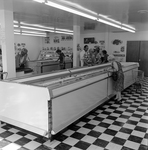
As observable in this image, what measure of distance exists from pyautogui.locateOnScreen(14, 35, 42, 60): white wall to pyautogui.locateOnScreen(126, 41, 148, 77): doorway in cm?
682

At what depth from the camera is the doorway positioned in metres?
10.8

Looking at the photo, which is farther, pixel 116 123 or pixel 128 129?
pixel 116 123

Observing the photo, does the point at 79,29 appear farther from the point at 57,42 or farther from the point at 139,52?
the point at 57,42

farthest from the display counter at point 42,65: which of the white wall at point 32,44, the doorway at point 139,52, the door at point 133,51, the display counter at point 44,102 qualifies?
the doorway at point 139,52

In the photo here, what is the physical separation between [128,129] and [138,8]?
3.29 meters

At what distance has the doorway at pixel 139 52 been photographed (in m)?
10.8

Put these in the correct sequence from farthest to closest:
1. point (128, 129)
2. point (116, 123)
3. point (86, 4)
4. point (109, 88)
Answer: point (109, 88) < point (86, 4) < point (116, 123) < point (128, 129)

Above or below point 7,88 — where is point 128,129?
below

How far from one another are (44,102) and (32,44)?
1103cm

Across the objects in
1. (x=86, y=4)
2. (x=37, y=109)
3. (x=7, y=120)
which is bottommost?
(x=7, y=120)

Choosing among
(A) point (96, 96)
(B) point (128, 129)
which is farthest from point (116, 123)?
(A) point (96, 96)

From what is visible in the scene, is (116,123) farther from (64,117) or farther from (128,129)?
(64,117)

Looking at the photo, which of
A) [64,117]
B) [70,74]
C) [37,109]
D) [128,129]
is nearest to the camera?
[37,109]

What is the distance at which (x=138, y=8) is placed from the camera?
4.98 m
